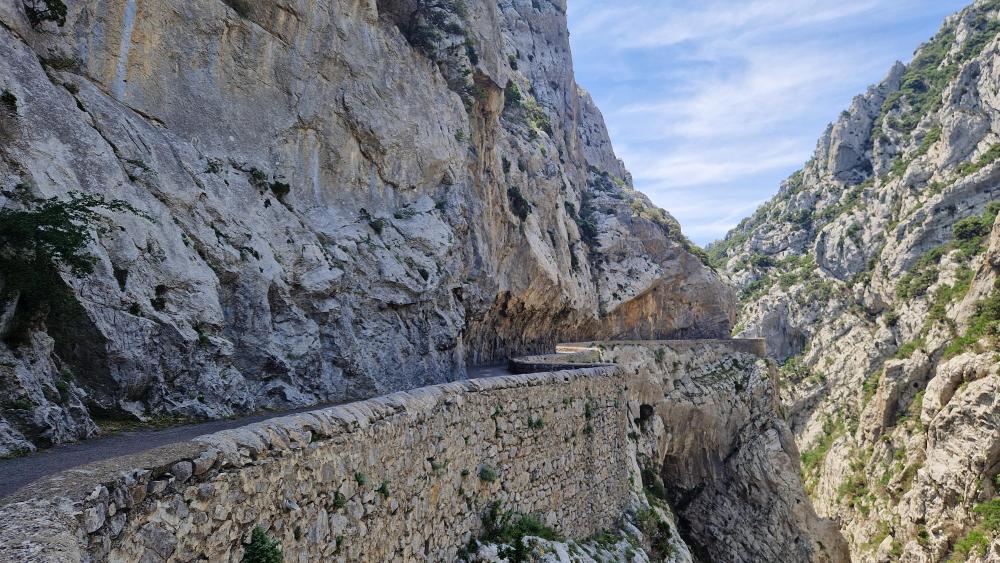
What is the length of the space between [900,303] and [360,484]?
62984 mm

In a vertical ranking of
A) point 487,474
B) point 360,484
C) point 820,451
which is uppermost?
point 360,484

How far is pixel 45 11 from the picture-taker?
45.0 ft

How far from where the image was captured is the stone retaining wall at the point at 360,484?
4.37 meters

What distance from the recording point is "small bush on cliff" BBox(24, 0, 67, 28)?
Result: 13562 millimetres

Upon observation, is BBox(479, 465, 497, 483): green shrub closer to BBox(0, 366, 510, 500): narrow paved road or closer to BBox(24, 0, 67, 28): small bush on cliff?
BBox(0, 366, 510, 500): narrow paved road

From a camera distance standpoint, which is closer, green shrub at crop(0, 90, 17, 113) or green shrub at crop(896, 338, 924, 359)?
green shrub at crop(0, 90, 17, 113)

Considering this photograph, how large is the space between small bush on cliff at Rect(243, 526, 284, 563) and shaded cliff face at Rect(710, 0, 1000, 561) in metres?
39.7

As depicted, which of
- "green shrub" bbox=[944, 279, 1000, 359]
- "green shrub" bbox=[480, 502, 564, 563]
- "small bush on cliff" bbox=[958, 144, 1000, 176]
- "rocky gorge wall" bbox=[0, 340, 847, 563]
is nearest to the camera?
"rocky gorge wall" bbox=[0, 340, 847, 563]

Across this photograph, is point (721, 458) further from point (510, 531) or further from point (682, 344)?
point (510, 531)

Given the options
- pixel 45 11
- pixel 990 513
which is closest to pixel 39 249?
pixel 45 11

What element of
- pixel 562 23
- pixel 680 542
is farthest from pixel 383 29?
pixel 562 23

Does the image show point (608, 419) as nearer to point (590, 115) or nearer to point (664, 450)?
point (664, 450)

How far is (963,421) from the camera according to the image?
3897cm

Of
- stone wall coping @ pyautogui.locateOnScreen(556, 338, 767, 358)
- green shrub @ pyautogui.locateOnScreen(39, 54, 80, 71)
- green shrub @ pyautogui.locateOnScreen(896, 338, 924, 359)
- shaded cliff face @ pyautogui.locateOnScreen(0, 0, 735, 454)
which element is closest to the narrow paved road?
shaded cliff face @ pyautogui.locateOnScreen(0, 0, 735, 454)
